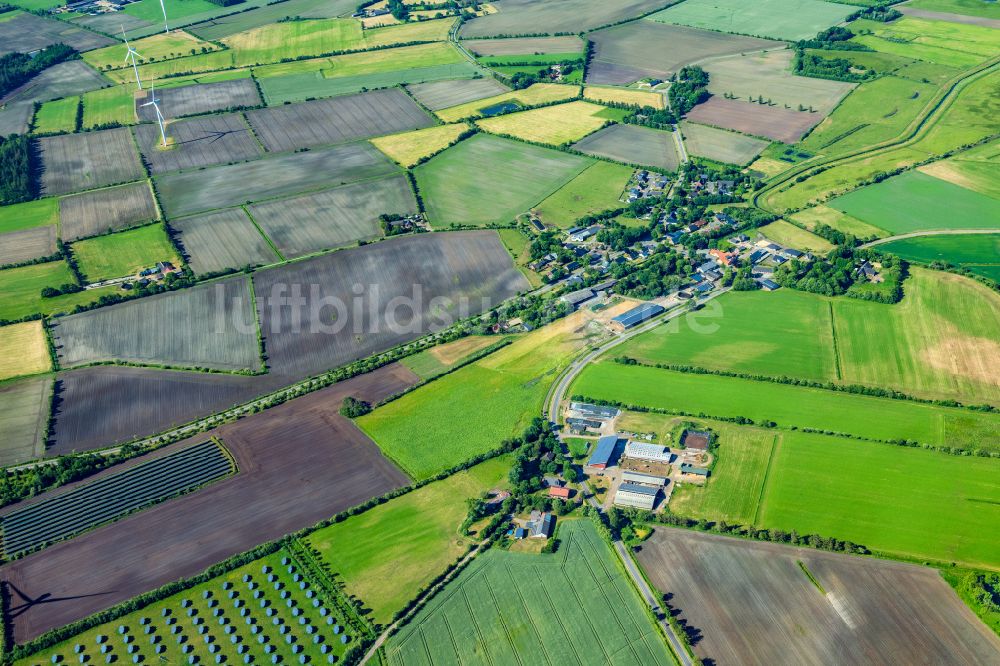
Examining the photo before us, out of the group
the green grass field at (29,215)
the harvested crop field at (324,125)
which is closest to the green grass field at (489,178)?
the harvested crop field at (324,125)

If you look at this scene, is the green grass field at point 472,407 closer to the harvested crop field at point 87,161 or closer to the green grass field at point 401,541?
the green grass field at point 401,541

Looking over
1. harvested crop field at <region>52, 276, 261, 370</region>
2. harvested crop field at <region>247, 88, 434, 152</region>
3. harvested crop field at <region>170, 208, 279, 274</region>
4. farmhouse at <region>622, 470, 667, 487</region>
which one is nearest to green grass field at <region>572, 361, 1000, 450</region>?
farmhouse at <region>622, 470, 667, 487</region>

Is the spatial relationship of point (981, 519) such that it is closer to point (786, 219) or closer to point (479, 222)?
point (786, 219)

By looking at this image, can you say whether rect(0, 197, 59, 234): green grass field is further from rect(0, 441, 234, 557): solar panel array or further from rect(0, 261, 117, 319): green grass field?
rect(0, 441, 234, 557): solar panel array

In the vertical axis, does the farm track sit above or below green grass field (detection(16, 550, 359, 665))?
above

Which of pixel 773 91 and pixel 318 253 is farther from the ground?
pixel 773 91

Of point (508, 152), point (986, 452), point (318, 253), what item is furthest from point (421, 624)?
point (508, 152)
